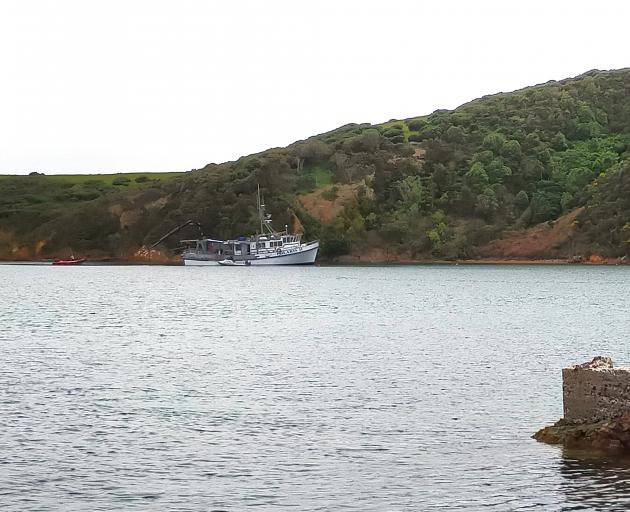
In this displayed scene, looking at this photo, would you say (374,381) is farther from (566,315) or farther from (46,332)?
(566,315)

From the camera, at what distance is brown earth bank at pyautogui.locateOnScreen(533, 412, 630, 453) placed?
21750 millimetres

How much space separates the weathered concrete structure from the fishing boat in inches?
6011

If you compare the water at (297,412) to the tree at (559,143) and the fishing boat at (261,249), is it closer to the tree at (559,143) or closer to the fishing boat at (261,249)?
the fishing boat at (261,249)

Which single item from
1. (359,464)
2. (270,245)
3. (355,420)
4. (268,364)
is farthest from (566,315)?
(270,245)

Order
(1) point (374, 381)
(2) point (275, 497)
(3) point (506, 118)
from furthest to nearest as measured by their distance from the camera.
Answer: (3) point (506, 118)
(1) point (374, 381)
(2) point (275, 497)

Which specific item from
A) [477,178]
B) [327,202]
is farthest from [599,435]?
[327,202]

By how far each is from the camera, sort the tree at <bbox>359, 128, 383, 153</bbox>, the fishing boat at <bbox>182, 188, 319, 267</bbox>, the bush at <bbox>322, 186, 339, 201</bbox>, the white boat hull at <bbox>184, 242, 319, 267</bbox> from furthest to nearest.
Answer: the tree at <bbox>359, 128, 383, 153</bbox>
the bush at <bbox>322, 186, 339, 201</bbox>
the fishing boat at <bbox>182, 188, 319, 267</bbox>
the white boat hull at <bbox>184, 242, 319, 267</bbox>

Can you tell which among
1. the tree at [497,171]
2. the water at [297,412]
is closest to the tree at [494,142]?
the tree at [497,171]

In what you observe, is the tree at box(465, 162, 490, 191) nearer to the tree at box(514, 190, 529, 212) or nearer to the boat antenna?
the tree at box(514, 190, 529, 212)

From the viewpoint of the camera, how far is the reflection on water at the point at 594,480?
18.4 m

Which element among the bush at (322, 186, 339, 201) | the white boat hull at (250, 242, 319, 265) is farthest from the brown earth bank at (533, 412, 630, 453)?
the bush at (322, 186, 339, 201)

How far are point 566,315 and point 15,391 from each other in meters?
44.7

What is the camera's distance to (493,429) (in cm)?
2595

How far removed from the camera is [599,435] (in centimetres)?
2203
